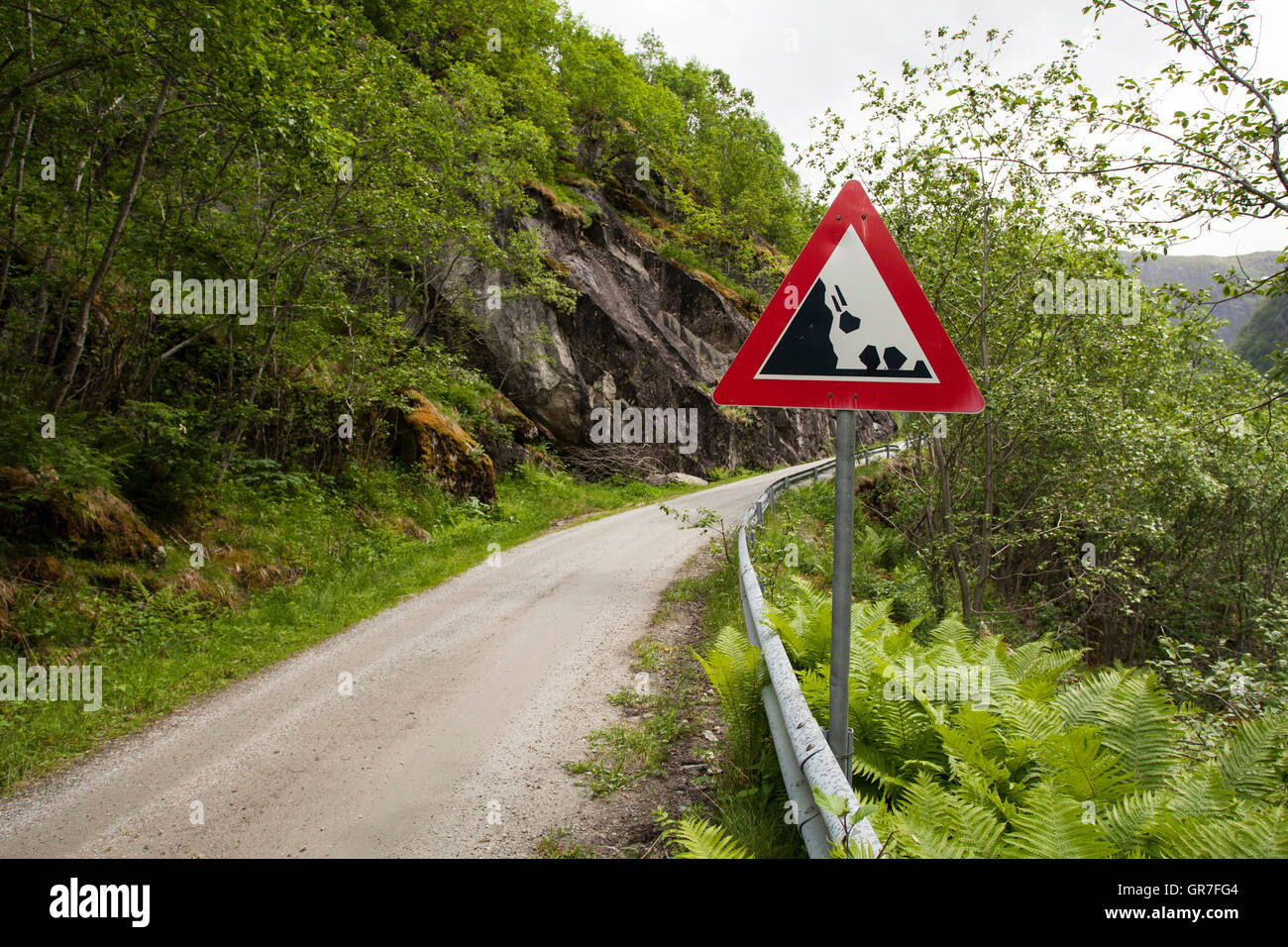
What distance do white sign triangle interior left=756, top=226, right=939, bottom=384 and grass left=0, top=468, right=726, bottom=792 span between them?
3442mm

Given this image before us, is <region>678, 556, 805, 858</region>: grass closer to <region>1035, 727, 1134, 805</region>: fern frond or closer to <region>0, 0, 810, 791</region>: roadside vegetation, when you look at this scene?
<region>1035, 727, 1134, 805</region>: fern frond

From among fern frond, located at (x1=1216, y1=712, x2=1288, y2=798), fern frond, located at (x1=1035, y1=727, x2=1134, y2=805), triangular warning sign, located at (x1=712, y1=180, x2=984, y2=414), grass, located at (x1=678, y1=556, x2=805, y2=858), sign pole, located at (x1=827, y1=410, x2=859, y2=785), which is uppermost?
triangular warning sign, located at (x1=712, y1=180, x2=984, y2=414)

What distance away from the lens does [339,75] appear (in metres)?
9.88

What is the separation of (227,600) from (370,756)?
510 centimetres

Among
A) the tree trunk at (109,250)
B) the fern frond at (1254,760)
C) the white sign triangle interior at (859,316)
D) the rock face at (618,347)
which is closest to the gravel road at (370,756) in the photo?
the white sign triangle interior at (859,316)

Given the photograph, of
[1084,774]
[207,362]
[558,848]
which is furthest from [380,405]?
[1084,774]

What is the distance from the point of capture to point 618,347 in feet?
88.7

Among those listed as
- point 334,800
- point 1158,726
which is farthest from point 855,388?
point 334,800

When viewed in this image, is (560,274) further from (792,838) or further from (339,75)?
(792,838)

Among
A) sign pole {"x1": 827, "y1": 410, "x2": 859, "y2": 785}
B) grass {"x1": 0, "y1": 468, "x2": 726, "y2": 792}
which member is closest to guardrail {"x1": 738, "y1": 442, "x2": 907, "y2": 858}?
sign pole {"x1": 827, "y1": 410, "x2": 859, "y2": 785}

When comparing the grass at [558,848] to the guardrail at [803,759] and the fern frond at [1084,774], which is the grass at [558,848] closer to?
the guardrail at [803,759]

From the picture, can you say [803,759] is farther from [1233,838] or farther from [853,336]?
[853,336]

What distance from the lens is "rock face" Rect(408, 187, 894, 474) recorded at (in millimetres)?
23438
